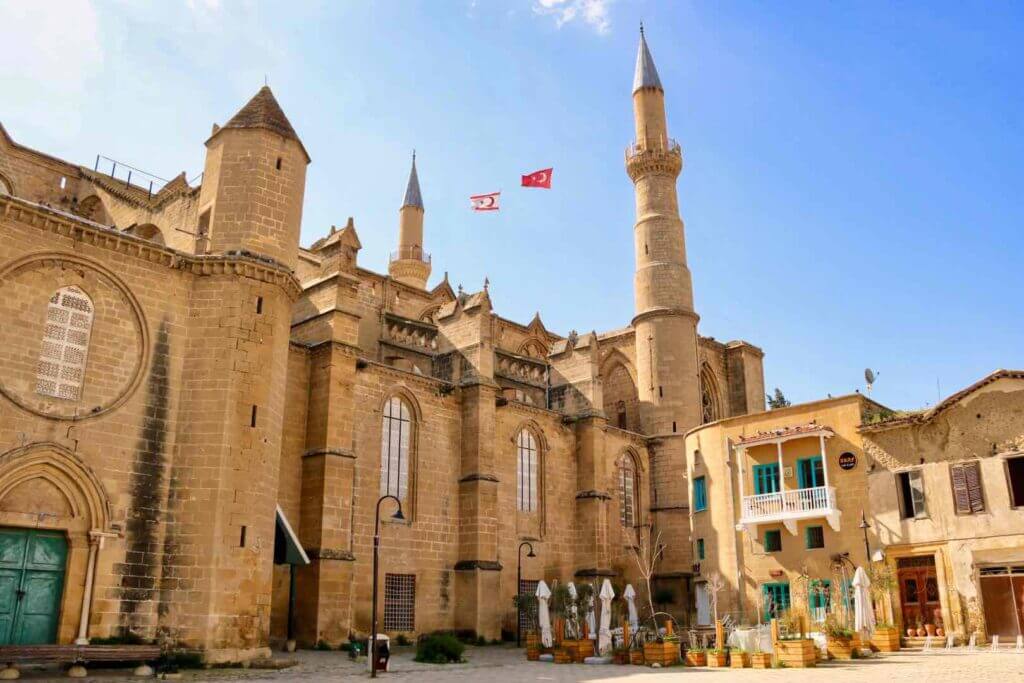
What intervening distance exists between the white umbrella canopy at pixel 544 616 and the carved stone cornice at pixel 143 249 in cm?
1147

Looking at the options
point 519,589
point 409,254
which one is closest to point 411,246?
point 409,254

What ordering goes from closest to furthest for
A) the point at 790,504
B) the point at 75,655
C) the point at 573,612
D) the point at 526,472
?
the point at 75,655 < the point at 790,504 < the point at 573,612 < the point at 526,472

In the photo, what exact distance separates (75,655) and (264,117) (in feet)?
42.3

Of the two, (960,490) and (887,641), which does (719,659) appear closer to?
(887,641)

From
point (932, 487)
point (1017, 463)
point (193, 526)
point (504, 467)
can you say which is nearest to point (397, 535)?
point (504, 467)

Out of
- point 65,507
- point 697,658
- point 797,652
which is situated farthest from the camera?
point 697,658

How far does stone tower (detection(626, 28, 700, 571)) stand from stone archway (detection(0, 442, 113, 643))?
2364 centimetres

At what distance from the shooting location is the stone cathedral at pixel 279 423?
1620cm

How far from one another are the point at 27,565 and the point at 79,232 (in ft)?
22.4

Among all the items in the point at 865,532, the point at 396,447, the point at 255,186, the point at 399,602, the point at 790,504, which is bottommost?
the point at 399,602

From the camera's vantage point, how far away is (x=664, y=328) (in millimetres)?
35812

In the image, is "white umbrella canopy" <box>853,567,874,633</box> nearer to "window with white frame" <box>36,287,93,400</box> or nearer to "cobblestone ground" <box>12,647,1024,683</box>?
"cobblestone ground" <box>12,647,1024,683</box>

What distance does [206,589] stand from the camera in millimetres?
16500

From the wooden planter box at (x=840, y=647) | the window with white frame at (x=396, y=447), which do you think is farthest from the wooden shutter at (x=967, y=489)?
the window with white frame at (x=396, y=447)
